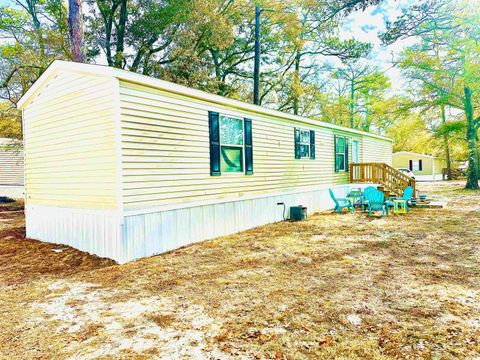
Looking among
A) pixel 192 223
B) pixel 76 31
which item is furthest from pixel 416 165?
pixel 76 31

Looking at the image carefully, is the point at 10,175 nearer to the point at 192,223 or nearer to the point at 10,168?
the point at 10,168

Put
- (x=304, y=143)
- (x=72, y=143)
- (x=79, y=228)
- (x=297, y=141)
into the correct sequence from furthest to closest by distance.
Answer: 1. (x=304, y=143)
2. (x=297, y=141)
3. (x=72, y=143)
4. (x=79, y=228)

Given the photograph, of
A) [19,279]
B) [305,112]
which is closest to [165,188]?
[19,279]

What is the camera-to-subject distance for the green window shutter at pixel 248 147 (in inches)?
328

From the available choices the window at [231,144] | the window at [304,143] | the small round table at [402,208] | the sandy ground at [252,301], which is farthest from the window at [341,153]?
the sandy ground at [252,301]

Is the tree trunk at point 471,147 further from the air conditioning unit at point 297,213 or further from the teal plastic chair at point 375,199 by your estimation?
the air conditioning unit at point 297,213

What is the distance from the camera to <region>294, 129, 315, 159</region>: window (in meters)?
10.6

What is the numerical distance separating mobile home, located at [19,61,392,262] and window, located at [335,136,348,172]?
4590 mm

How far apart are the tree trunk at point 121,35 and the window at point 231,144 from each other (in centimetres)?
874

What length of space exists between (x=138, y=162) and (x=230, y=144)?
274 cm

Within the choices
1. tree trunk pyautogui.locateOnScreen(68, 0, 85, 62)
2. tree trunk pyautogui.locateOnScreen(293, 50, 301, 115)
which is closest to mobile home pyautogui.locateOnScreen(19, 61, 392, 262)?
tree trunk pyautogui.locateOnScreen(68, 0, 85, 62)

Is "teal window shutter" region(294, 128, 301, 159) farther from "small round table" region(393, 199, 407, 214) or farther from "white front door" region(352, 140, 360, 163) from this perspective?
"white front door" region(352, 140, 360, 163)

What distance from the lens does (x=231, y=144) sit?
25.9ft

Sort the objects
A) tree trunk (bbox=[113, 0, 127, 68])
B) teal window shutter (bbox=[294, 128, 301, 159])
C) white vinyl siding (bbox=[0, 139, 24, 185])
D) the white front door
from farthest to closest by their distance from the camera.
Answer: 1. white vinyl siding (bbox=[0, 139, 24, 185])
2. the white front door
3. tree trunk (bbox=[113, 0, 127, 68])
4. teal window shutter (bbox=[294, 128, 301, 159])
